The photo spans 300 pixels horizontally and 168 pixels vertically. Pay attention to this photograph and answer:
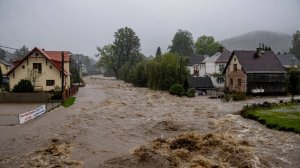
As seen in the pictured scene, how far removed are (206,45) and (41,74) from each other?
80848 millimetres

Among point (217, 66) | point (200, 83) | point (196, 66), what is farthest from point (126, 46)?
point (200, 83)

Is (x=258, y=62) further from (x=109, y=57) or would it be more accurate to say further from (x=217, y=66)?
(x=109, y=57)

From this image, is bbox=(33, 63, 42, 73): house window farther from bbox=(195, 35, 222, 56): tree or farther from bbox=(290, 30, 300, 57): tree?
bbox=(290, 30, 300, 57): tree

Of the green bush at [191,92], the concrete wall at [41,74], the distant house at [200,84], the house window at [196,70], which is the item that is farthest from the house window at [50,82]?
the house window at [196,70]

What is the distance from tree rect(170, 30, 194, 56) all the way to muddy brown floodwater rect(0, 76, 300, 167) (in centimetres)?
11065

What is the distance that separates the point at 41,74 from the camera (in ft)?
172

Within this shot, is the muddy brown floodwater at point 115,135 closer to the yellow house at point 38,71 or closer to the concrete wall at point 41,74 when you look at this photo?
the yellow house at point 38,71

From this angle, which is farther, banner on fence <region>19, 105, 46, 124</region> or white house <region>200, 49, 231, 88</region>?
white house <region>200, 49, 231, 88</region>

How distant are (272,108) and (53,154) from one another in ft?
82.9

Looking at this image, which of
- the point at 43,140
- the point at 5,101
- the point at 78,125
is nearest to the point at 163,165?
the point at 43,140

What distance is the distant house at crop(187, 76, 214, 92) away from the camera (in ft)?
192

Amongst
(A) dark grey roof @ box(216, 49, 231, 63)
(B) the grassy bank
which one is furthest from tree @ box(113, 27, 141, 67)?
(B) the grassy bank

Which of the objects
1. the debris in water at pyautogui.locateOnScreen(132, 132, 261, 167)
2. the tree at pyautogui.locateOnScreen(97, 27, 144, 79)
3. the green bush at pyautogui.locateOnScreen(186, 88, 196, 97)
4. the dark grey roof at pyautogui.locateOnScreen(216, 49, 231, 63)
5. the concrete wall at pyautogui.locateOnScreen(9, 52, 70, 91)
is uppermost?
the tree at pyautogui.locateOnScreen(97, 27, 144, 79)

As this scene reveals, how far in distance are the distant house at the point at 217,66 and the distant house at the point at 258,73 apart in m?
8.57
